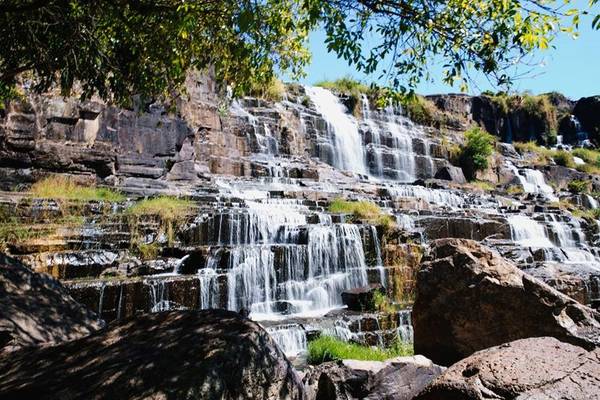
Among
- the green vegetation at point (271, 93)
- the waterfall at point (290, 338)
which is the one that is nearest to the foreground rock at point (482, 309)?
the waterfall at point (290, 338)

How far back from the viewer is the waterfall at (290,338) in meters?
7.91

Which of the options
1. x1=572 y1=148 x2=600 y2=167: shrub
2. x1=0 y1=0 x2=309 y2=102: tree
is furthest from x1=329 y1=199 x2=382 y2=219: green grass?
x1=572 y1=148 x2=600 y2=167: shrub

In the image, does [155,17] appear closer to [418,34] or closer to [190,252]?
[418,34]

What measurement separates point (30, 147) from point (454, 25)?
12498mm

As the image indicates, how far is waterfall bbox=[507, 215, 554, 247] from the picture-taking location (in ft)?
53.8

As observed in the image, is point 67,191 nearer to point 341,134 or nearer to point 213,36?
point 213,36

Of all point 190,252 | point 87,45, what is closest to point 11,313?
point 87,45

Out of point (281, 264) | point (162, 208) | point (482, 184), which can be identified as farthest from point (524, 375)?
point (482, 184)

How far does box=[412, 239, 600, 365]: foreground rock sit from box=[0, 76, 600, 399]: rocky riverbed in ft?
0.06

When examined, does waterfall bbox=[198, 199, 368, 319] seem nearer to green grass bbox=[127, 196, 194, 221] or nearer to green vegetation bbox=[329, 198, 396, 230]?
green vegetation bbox=[329, 198, 396, 230]

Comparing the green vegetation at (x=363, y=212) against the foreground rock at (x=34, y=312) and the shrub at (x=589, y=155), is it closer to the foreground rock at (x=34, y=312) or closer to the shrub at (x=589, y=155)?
the foreground rock at (x=34, y=312)

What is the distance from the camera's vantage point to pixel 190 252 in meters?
10.1

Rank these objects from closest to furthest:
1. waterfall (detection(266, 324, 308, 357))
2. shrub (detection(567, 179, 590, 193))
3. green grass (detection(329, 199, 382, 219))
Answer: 1. waterfall (detection(266, 324, 308, 357))
2. green grass (detection(329, 199, 382, 219))
3. shrub (detection(567, 179, 590, 193))

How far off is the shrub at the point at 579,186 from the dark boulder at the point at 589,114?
10962 mm
